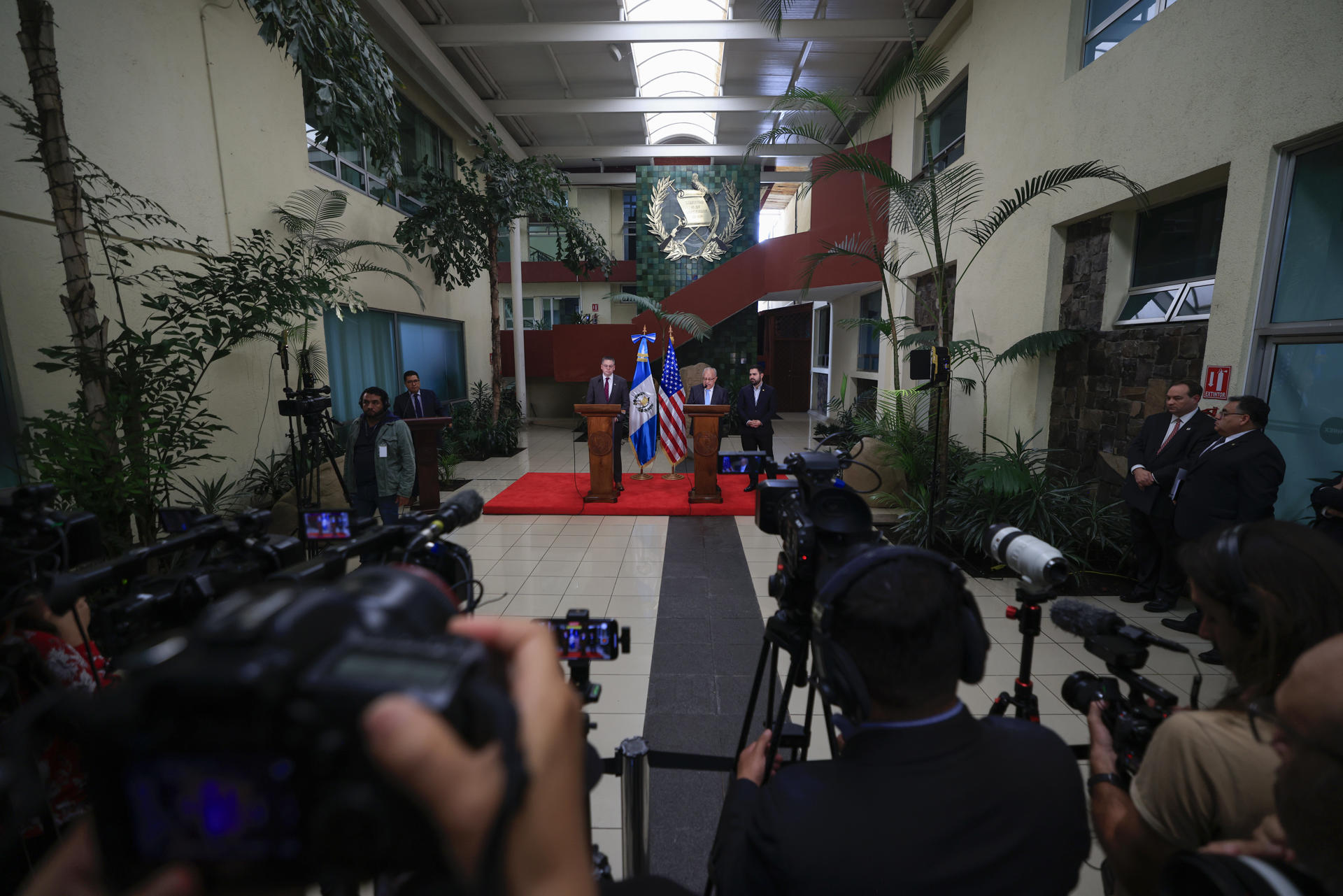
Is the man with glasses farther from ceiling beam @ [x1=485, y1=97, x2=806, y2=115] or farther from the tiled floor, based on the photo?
ceiling beam @ [x1=485, y1=97, x2=806, y2=115]

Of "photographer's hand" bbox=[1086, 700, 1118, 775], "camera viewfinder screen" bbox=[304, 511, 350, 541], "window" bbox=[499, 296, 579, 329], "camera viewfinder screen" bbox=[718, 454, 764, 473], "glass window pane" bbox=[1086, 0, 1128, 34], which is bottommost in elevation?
"photographer's hand" bbox=[1086, 700, 1118, 775]

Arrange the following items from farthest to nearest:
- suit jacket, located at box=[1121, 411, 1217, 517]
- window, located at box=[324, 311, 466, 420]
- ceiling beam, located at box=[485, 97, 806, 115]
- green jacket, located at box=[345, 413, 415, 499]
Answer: ceiling beam, located at box=[485, 97, 806, 115] → window, located at box=[324, 311, 466, 420] → green jacket, located at box=[345, 413, 415, 499] → suit jacket, located at box=[1121, 411, 1217, 517]

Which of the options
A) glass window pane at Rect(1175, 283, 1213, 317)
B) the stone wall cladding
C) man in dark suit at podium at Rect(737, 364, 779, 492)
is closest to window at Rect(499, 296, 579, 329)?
man in dark suit at podium at Rect(737, 364, 779, 492)

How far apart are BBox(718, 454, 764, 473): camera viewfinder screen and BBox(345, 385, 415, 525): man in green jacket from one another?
317 cm

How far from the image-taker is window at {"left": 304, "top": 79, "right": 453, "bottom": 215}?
6.89 meters

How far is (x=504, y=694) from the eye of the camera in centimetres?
40

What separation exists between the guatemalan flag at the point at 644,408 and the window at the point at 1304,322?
17.4 feet

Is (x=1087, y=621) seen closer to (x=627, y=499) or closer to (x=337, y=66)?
(x=337, y=66)

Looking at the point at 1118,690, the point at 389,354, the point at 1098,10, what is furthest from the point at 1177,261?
the point at 389,354

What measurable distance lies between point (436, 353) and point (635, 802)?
31.9 ft

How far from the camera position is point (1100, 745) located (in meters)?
1.22

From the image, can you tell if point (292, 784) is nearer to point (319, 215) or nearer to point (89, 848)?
point (89, 848)

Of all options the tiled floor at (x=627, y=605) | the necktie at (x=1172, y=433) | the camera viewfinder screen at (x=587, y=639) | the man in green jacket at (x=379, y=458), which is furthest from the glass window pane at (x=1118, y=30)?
the man in green jacket at (x=379, y=458)

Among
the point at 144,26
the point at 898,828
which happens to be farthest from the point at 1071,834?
the point at 144,26
